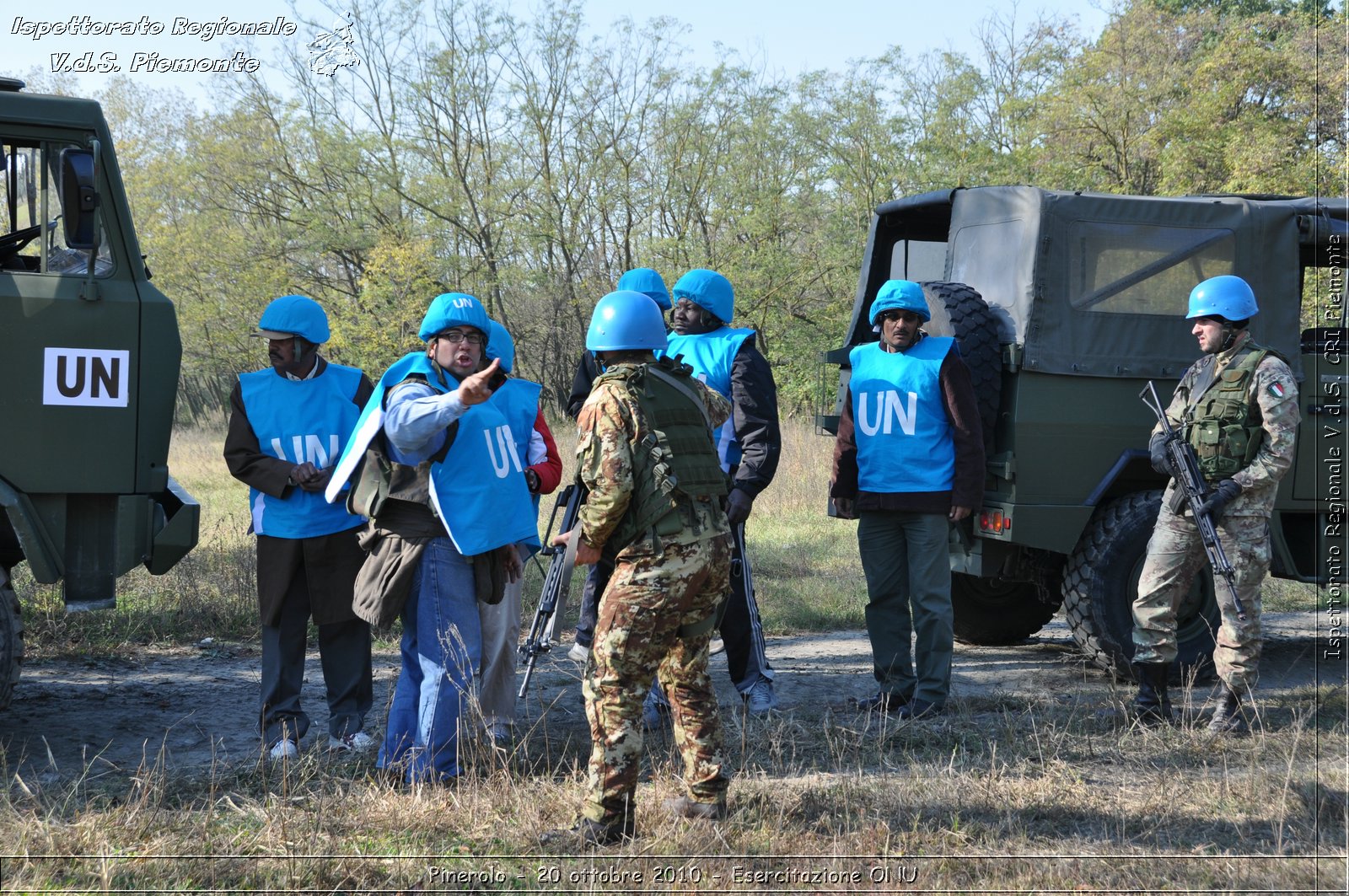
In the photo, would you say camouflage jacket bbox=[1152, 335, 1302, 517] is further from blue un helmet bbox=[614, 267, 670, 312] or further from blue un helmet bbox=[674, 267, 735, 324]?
blue un helmet bbox=[614, 267, 670, 312]

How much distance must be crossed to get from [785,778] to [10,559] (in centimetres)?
349

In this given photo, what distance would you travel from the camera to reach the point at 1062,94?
838 inches

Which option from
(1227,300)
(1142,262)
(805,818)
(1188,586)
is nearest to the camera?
(805,818)

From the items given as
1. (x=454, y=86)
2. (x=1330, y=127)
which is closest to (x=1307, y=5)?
(x=1330, y=127)

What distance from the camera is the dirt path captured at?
4.93 m

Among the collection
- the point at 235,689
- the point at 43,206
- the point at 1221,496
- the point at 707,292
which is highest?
the point at 43,206

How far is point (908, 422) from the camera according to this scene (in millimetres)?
5488

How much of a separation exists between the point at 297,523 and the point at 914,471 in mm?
2782

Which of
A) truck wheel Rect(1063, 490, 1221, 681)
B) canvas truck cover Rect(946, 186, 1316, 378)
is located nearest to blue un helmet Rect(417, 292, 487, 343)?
canvas truck cover Rect(946, 186, 1316, 378)

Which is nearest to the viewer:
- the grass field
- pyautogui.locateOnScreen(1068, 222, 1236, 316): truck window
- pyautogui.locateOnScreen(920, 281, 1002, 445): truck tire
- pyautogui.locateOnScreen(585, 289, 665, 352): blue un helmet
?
the grass field

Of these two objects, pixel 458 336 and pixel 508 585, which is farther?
pixel 508 585

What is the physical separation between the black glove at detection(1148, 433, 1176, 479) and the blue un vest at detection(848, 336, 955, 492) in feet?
2.99

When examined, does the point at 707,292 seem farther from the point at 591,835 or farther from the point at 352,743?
the point at 591,835

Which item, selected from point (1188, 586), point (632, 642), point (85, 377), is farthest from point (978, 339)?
point (85, 377)
